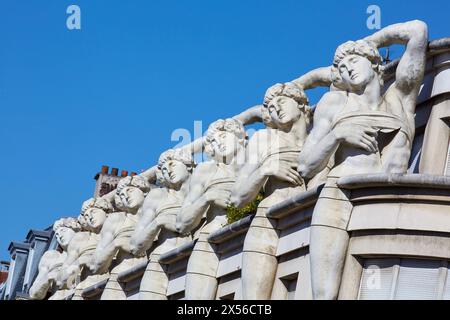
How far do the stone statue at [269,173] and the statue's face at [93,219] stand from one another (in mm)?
12530

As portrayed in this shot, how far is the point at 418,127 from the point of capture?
34.6 meters

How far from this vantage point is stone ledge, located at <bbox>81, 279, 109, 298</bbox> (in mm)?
44906

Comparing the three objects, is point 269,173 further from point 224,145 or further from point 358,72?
point 224,145

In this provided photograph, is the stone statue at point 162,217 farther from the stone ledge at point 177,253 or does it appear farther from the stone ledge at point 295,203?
the stone ledge at point 295,203

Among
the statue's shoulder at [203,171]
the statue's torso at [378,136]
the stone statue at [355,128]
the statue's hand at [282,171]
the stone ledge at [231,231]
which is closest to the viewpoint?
the stone statue at [355,128]

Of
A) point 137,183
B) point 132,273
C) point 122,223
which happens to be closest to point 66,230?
point 122,223

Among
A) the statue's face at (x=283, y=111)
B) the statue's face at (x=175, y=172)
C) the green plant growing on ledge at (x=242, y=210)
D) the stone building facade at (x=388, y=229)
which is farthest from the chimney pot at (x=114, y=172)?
the statue's face at (x=283, y=111)

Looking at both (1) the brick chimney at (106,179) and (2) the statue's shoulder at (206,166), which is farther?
(1) the brick chimney at (106,179)

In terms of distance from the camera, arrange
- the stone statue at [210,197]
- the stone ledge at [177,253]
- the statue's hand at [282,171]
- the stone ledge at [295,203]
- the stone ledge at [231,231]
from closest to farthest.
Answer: the stone ledge at [295,203] < the statue's hand at [282,171] < the stone ledge at [231,231] < the stone statue at [210,197] < the stone ledge at [177,253]

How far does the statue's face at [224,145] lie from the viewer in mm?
38625

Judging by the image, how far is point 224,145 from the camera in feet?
127

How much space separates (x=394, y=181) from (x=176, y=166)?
457 inches

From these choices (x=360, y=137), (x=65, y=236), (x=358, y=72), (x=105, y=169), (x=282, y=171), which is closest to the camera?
(x=360, y=137)

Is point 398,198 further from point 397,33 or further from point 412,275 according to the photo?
point 397,33
